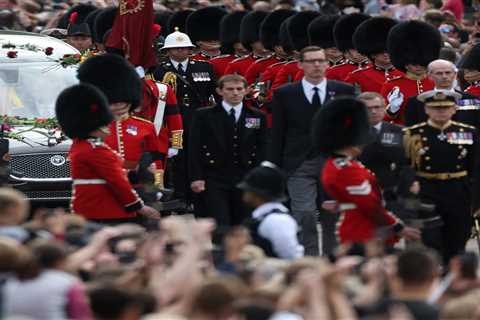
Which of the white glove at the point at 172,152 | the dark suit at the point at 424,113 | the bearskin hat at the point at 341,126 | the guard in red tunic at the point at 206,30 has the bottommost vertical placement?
the white glove at the point at 172,152

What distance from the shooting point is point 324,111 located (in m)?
14.4

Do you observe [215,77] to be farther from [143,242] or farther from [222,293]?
[222,293]

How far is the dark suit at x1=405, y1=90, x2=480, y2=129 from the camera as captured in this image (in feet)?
51.9

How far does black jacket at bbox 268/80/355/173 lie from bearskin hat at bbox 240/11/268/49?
6.12m

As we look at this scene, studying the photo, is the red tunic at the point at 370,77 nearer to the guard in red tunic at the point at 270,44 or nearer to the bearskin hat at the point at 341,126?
the guard in red tunic at the point at 270,44

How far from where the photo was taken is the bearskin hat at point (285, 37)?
2139 cm

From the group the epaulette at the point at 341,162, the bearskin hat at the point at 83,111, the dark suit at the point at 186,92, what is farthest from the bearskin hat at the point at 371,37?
the epaulette at the point at 341,162

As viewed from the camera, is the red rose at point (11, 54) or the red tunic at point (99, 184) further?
the red rose at point (11, 54)

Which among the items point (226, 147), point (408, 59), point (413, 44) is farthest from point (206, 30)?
point (226, 147)

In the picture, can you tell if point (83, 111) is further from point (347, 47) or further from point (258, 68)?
point (258, 68)

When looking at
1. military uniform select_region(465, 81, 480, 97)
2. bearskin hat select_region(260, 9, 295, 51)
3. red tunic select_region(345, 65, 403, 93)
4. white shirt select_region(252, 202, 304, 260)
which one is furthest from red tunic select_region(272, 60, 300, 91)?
white shirt select_region(252, 202, 304, 260)

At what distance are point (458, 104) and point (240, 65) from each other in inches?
235

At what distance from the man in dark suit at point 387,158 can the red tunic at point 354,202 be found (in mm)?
655

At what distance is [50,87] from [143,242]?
24.5 ft
